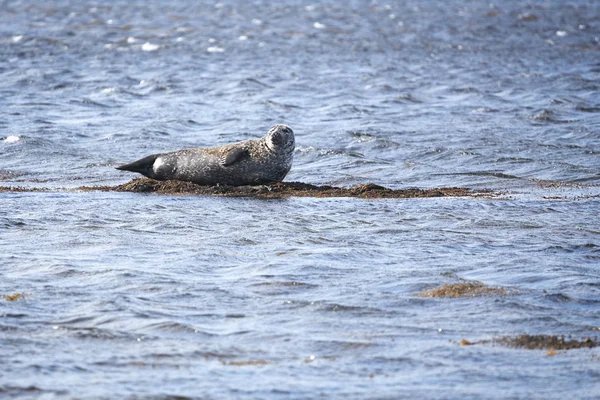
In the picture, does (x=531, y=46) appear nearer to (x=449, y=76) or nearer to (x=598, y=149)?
(x=449, y=76)

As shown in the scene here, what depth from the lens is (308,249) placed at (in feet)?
29.3

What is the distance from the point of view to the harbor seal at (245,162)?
1225cm

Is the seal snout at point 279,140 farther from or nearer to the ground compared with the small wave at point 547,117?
farther from the ground

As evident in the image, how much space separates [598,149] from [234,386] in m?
11.5

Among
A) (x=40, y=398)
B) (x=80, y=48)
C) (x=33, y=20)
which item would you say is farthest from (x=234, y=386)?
(x=33, y=20)

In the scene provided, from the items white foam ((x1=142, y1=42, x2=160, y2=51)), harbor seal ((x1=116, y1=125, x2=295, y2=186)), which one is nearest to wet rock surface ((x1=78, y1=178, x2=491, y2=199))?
harbor seal ((x1=116, y1=125, x2=295, y2=186))

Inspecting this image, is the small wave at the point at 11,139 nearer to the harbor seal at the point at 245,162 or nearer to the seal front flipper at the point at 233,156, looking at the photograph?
the harbor seal at the point at 245,162

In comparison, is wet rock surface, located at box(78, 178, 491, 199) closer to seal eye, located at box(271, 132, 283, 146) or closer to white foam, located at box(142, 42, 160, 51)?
seal eye, located at box(271, 132, 283, 146)

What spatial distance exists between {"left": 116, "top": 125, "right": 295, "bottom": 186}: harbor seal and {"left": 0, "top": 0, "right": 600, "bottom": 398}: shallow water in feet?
2.46

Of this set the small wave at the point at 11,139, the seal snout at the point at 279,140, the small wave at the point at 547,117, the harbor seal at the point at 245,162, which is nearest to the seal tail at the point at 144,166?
the harbor seal at the point at 245,162

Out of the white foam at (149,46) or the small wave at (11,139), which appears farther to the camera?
the white foam at (149,46)

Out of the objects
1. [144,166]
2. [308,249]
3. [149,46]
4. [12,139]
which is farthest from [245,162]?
[149,46]

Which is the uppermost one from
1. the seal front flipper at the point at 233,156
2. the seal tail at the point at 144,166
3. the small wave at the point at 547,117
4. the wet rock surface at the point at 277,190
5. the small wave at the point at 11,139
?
the seal front flipper at the point at 233,156

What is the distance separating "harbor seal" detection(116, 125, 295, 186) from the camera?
1225 centimetres
